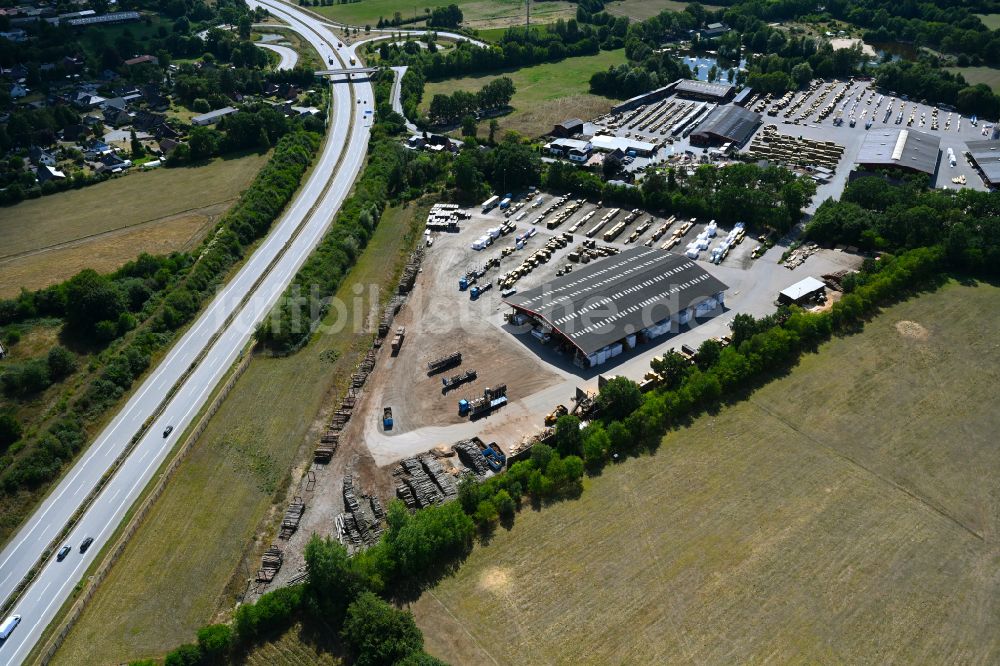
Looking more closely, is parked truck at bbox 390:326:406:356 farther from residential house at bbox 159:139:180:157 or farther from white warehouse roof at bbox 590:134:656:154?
residential house at bbox 159:139:180:157

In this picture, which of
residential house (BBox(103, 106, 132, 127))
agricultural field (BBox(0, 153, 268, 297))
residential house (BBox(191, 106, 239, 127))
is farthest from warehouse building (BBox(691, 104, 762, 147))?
residential house (BBox(103, 106, 132, 127))

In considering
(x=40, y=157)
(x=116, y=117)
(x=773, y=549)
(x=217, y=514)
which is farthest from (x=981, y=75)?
(x=40, y=157)

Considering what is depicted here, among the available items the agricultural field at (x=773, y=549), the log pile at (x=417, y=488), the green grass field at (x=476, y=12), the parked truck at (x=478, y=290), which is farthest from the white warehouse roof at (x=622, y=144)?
the green grass field at (x=476, y=12)

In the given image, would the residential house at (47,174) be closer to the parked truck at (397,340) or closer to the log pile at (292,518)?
the parked truck at (397,340)

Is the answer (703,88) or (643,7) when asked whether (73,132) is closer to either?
(703,88)

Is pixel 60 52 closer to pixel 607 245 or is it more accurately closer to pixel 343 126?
pixel 343 126

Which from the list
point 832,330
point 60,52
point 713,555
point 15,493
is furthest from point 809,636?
point 60,52
